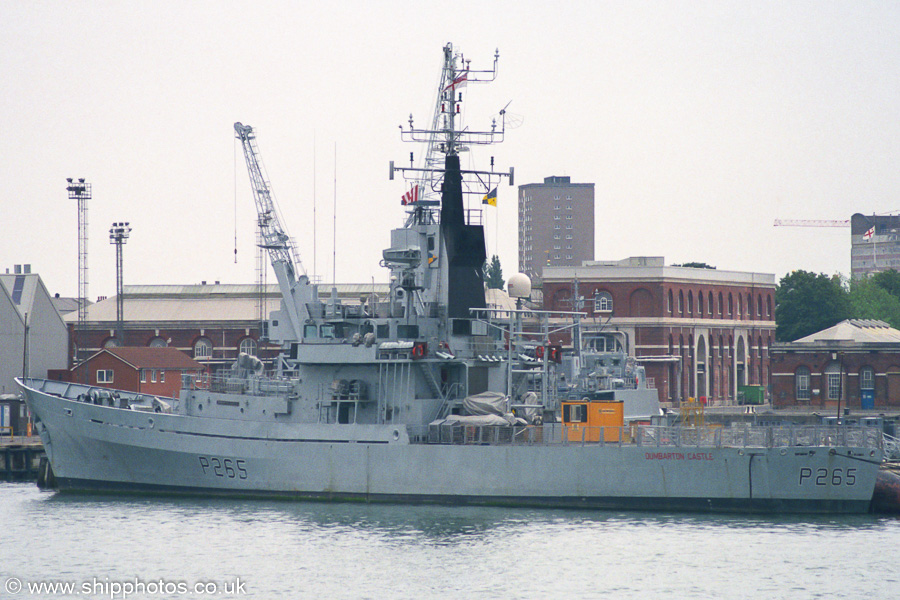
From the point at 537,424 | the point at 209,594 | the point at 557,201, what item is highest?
the point at 557,201

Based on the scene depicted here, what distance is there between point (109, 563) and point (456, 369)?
43.7 feet

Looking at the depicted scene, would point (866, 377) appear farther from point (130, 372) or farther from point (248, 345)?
point (130, 372)

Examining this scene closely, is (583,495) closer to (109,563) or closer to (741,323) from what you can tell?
(109,563)

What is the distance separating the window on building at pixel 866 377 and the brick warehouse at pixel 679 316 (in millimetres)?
10618

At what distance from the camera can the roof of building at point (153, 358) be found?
64812mm

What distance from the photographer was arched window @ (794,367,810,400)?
7138 cm

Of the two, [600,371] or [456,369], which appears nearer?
[456,369]

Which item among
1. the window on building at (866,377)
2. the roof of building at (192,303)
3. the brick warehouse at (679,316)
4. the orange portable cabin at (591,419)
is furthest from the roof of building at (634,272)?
the orange portable cabin at (591,419)

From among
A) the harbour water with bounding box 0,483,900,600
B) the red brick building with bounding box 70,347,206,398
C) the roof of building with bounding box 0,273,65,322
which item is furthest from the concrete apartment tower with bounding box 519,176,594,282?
the harbour water with bounding box 0,483,900,600

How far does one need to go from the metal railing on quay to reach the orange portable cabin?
29 mm

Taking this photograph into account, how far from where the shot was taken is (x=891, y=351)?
6875cm

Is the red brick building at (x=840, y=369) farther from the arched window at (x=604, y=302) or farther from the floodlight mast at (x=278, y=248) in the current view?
the floodlight mast at (x=278, y=248)

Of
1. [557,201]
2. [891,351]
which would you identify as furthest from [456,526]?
[557,201]

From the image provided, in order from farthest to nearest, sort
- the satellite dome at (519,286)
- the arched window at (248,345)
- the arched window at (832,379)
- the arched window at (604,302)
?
the arched window at (248,345), the arched window at (604,302), the arched window at (832,379), the satellite dome at (519,286)
